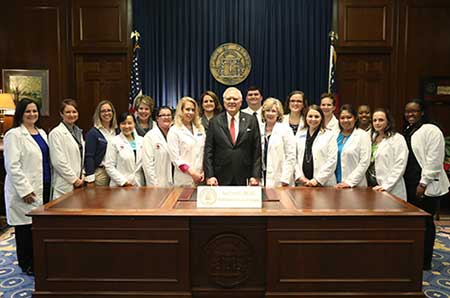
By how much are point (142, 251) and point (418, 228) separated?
174 centimetres

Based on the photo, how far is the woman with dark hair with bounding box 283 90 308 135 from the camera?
156 inches

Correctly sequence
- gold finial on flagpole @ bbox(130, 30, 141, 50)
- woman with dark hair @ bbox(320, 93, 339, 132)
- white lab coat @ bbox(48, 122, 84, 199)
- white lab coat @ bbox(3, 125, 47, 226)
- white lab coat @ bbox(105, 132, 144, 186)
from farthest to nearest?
1. gold finial on flagpole @ bbox(130, 30, 141, 50)
2. woman with dark hair @ bbox(320, 93, 339, 132)
3. white lab coat @ bbox(105, 132, 144, 186)
4. white lab coat @ bbox(48, 122, 84, 199)
5. white lab coat @ bbox(3, 125, 47, 226)

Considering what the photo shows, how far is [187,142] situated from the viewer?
373cm

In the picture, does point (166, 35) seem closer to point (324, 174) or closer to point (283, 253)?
point (324, 174)

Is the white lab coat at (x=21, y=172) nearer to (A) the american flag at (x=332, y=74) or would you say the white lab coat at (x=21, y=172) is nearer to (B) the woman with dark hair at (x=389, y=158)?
(B) the woman with dark hair at (x=389, y=158)

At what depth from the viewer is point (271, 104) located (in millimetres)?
3838

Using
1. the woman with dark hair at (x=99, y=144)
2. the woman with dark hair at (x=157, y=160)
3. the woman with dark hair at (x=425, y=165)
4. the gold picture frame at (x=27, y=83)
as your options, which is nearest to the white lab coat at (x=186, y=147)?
the woman with dark hair at (x=157, y=160)

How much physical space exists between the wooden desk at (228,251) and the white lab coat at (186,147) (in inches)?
43.7

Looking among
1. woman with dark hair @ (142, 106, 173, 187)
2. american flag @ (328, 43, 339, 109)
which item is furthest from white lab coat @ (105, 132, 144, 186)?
american flag @ (328, 43, 339, 109)

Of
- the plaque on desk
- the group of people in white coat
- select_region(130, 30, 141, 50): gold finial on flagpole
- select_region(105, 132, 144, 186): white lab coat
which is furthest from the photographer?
select_region(130, 30, 141, 50): gold finial on flagpole

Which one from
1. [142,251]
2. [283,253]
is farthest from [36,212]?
[283,253]

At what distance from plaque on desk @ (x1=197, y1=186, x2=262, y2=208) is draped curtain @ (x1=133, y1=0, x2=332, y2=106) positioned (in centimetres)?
430

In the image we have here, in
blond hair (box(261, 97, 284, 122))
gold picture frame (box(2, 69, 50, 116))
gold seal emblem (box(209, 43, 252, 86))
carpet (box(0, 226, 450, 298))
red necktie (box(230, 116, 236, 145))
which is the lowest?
carpet (box(0, 226, 450, 298))

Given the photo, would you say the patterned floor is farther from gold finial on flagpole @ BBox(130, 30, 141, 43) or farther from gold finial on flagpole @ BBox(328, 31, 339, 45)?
gold finial on flagpole @ BBox(328, 31, 339, 45)
